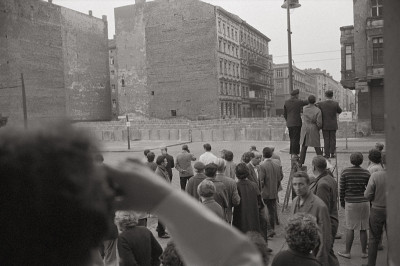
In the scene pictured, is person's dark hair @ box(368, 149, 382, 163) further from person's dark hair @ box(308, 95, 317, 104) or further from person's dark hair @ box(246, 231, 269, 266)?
person's dark hair @ box(246, 231, 269, 266)

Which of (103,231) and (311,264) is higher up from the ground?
(103,231)

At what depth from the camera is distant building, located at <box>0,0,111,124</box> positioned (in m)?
44.7

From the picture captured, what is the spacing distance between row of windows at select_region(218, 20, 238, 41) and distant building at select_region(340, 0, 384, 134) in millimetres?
25351

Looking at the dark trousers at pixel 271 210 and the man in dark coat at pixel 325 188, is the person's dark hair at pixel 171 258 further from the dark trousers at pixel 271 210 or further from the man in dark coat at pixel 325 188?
the dark trousers at pixel 271 210

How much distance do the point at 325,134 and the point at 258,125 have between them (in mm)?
28900

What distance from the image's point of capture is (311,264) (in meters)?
3.41

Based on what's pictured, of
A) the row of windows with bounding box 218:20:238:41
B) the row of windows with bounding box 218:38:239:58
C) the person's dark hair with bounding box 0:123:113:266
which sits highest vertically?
the row of windows with bounding box 218:20:238:41

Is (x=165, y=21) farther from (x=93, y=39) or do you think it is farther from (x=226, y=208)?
(x=226, y=208)

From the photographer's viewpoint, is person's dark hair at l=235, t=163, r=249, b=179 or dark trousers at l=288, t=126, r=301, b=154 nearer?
person's dark hair at l=235, t=163, r=249, b=179

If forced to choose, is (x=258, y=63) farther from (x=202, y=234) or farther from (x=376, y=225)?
(x=202, y=234)

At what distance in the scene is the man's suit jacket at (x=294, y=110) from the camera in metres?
9.83

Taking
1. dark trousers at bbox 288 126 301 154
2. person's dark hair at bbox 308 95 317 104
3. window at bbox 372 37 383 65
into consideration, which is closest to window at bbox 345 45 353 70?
window at bbox 372 37 383 65

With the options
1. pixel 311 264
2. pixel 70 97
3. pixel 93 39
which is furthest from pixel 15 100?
pixel 311 264

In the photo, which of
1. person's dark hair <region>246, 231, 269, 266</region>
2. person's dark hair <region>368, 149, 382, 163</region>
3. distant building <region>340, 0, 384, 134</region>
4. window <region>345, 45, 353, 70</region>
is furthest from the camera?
window <region>345, 45, 353, 70</region>
